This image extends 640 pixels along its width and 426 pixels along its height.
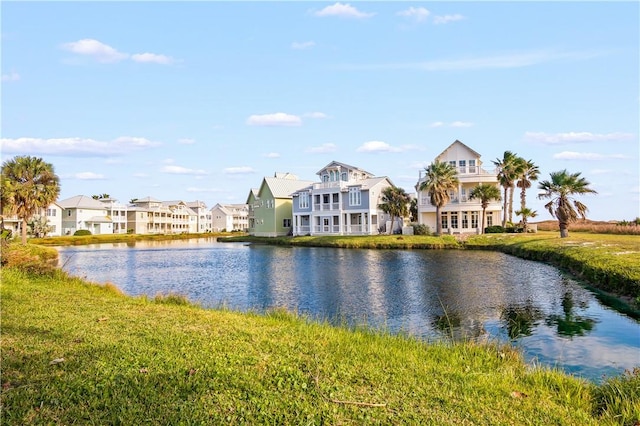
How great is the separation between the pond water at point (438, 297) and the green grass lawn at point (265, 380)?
126 inches

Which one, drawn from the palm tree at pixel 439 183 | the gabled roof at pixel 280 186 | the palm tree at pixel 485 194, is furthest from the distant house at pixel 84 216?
the palm tree at pixel 485 194

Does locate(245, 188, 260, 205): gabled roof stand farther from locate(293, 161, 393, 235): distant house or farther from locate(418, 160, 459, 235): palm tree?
locate(418, 160, 459, 235): palm tree

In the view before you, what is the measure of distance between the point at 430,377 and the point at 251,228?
2956 inches

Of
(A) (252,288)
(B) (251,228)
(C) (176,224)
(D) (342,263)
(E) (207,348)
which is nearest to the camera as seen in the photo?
(E) (207,348)

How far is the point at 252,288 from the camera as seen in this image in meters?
22.2

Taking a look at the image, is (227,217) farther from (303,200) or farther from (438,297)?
(438,297)

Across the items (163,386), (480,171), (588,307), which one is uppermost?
(480,171)

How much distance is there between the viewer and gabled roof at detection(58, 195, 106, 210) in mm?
91875

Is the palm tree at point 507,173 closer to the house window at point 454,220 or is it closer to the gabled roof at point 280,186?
the house window at point 454,220

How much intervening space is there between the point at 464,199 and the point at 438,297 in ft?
127

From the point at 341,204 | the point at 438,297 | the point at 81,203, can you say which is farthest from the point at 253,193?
the point at 438,297

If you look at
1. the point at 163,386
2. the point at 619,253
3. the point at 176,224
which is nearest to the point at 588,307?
the point at 619,253

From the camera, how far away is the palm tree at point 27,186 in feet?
159

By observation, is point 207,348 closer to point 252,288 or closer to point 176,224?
point 252,288
